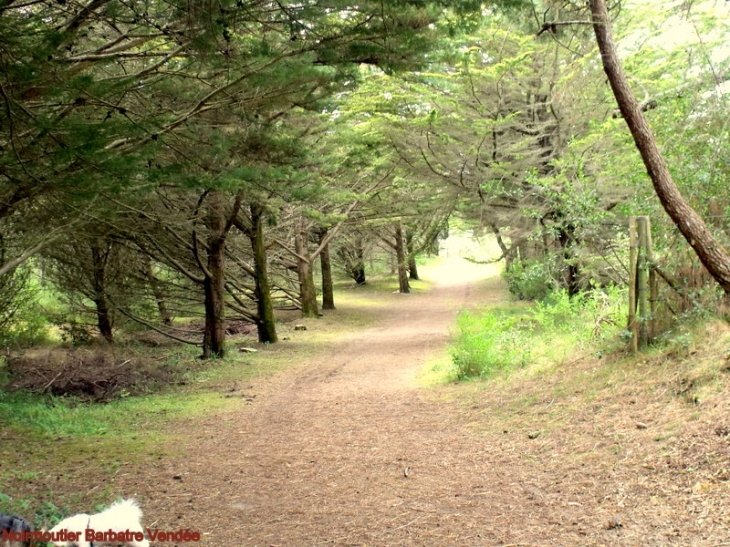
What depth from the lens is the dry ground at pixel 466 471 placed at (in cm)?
361

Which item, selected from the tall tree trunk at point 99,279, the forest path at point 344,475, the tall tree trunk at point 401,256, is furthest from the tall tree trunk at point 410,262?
the forest path at point 344,475

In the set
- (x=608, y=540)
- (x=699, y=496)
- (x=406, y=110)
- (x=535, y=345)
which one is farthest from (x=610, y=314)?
(x=406, y=110)

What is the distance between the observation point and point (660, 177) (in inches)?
215

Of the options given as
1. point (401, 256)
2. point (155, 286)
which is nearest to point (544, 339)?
point (155, 286)

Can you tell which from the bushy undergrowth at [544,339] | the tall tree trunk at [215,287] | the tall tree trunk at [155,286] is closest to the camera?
the bushy undergrowth at [544,339]

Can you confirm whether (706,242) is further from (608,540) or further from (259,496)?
(259,496)

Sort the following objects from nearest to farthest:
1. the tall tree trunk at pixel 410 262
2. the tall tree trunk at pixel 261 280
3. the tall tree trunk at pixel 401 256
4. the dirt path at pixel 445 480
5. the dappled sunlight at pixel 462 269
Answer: the dirt path at pixel 445 480
the tall tree trunk at pixel 261 280
the tall tree trunk at pixel 401 256
the tall tree trunk at pixel 410 262
the dappled sunlight at pixel 462 269

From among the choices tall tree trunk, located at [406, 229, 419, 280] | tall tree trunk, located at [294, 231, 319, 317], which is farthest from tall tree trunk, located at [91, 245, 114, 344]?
tall tree trunk, located at [406, 229, 419, 280]

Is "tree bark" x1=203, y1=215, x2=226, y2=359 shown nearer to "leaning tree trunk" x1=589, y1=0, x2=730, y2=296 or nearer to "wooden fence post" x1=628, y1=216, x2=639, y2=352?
"wooden fence post" x1=628, y1=216, x2=639, y2=352

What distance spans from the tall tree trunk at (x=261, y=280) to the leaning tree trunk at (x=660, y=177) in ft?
31.5

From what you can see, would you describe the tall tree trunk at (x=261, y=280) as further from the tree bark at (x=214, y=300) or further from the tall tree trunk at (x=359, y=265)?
the tall tree trunk at (x=359, y=265)

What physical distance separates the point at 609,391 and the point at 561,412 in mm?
540

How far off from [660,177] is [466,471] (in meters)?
3.35

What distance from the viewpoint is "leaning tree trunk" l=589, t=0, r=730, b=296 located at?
5.22 metres
